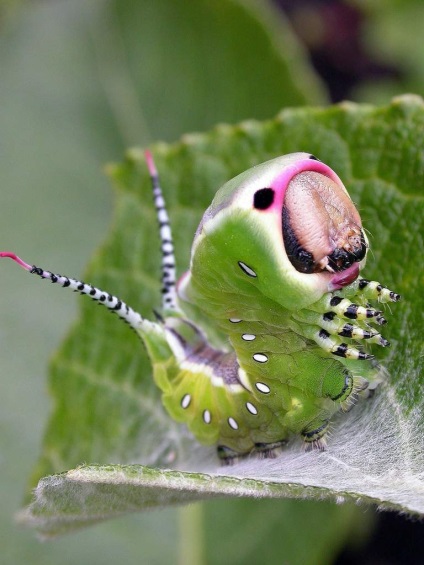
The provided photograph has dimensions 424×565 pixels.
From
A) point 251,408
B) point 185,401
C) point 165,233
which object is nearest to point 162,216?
point 165,233

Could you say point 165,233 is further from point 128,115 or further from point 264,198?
point 128,115

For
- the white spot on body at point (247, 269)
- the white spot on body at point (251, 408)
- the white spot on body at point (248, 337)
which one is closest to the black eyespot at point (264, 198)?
the white spot on body at point (247, 269)

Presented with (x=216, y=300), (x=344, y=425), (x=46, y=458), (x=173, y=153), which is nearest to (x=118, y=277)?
(x=173, y=153)

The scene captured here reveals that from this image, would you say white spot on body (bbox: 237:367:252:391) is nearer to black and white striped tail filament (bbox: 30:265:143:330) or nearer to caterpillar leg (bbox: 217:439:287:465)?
caterpillar leg (bbox: 217:439:287:465)

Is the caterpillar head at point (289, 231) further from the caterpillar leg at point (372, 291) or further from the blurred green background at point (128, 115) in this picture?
the blurred green background at point (128, 115)

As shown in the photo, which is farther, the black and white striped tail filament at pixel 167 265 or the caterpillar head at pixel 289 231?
the black and white striped tail filament at pixel 167 265

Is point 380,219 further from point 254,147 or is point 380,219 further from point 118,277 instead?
point 118,277
